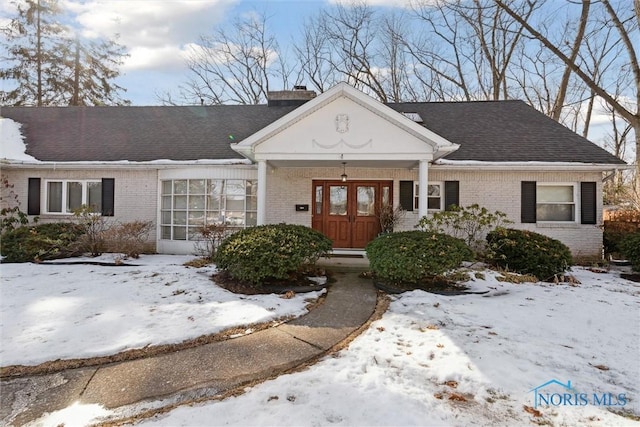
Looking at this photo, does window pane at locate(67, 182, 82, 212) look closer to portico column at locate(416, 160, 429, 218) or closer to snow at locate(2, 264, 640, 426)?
snow at locate(2, 264, 640, 426)

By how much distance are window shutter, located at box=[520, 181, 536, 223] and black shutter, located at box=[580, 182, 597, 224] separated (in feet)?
4.51

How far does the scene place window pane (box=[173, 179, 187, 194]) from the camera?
10.4m

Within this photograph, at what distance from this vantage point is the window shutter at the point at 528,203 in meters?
9.77

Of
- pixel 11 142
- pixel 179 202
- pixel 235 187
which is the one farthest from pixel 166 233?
pixel 11 142

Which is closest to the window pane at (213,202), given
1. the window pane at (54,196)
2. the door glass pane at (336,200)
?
the door glass pane at (336,200)

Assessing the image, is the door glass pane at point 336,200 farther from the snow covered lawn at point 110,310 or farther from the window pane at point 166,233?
the window pane at point 166,233

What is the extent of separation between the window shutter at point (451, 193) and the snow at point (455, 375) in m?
4.97

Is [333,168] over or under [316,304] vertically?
over

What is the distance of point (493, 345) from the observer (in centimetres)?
383

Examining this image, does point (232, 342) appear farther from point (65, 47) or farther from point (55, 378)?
point (65, 47)

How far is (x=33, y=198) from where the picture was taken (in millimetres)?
10773

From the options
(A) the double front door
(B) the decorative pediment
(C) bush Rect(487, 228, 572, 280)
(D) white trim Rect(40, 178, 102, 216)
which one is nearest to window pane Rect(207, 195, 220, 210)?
(B) the decorative pediment

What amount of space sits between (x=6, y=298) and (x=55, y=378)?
3.43 metres

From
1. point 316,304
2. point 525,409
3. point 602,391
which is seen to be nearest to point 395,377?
point 525,409
